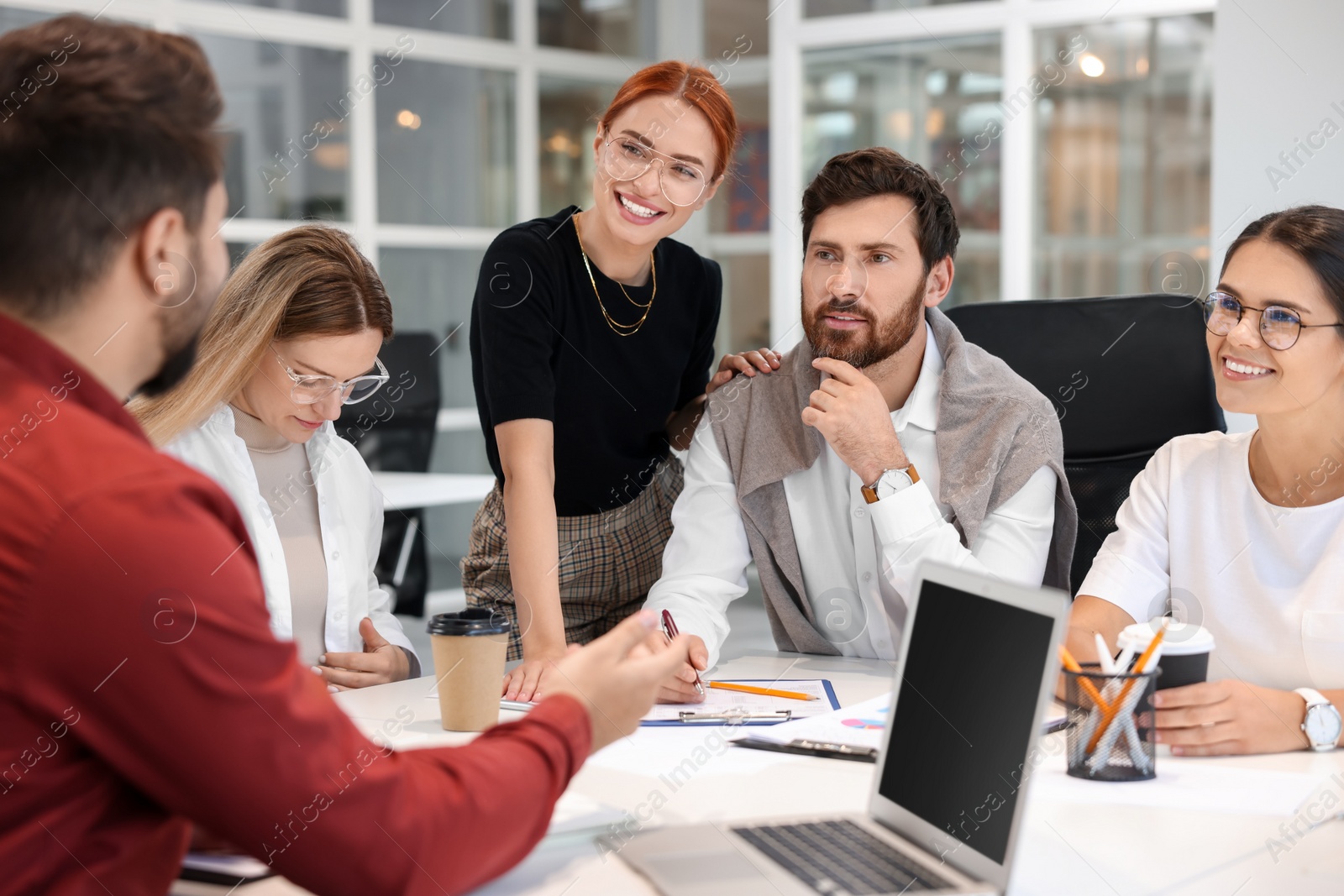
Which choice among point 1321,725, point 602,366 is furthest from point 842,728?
point 602,366

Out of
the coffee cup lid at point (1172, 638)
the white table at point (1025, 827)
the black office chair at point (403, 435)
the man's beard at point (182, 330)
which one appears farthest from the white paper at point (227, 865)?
the black office chair at point (403, 435)

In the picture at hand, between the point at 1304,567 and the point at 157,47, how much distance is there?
Answer: 1.54 metres

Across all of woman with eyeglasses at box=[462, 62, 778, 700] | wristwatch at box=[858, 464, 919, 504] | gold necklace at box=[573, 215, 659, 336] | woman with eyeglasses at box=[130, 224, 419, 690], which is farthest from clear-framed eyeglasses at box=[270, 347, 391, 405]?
wristwatch at box=[858, 464, 919, 504]

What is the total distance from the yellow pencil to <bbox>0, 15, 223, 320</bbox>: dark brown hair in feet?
3.60

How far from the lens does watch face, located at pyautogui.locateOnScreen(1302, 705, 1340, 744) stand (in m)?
1.39

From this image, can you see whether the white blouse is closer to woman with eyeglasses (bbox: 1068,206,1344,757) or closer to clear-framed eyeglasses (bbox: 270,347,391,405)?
woman with eyeglasses (bbox: 1068,206,1344,757)

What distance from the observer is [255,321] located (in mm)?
1888

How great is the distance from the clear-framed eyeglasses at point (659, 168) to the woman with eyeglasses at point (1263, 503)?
2.82 feet

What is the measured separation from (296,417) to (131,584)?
1244 mm

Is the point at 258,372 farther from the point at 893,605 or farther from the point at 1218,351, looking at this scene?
the point at 1218,351

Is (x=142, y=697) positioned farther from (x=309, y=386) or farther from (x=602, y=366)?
(x=602, y=366)

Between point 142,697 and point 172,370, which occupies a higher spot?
point 172,370

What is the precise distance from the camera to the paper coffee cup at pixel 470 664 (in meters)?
1.41

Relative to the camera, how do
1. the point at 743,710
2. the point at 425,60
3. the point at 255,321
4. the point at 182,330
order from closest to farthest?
1. the point at 182,330
2. the point at 743,710
3. the point at 255,321
4. the point at 425,60
